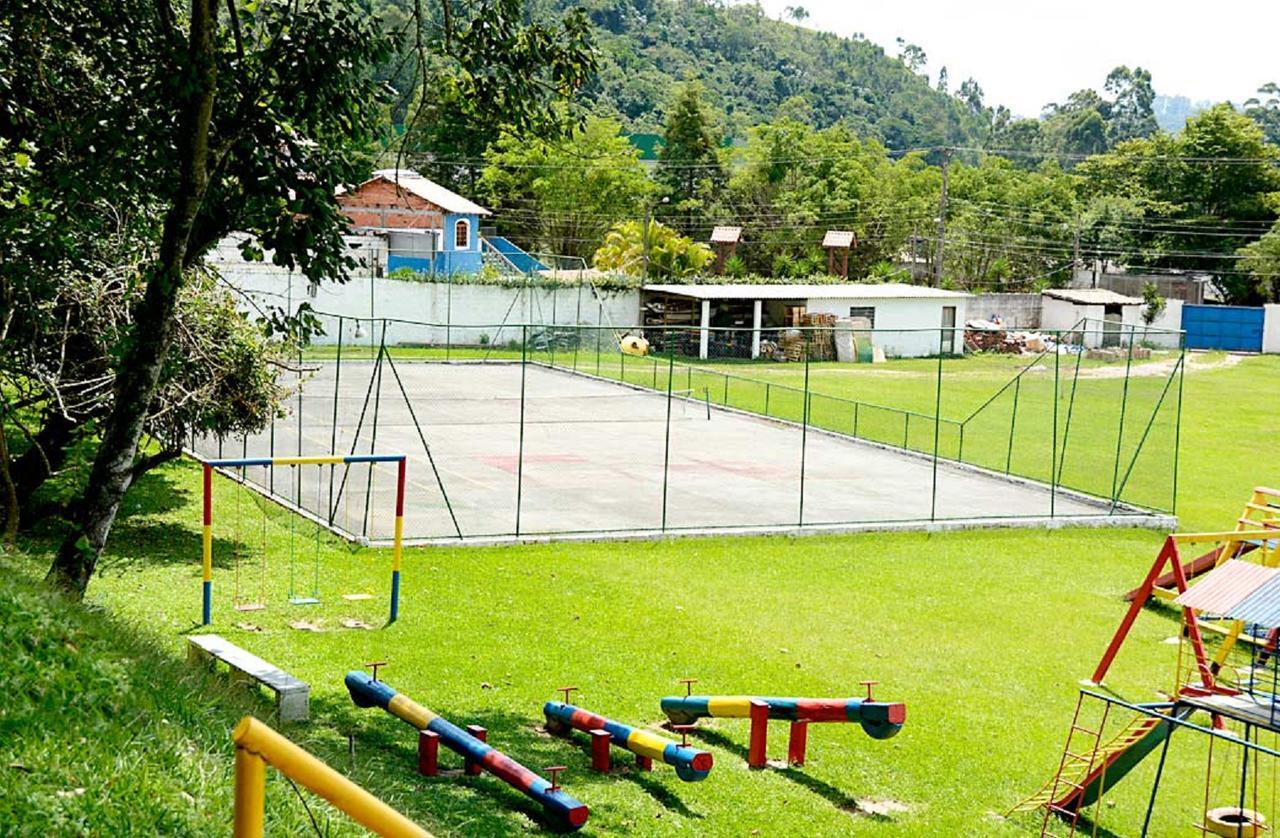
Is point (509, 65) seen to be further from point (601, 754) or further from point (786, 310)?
point (786, 310)

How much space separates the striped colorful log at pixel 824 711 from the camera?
1177 centimetres

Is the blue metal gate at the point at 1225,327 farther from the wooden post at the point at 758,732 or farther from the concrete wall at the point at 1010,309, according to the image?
the wooden post at the point at 758,732

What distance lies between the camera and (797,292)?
57375 millimetres

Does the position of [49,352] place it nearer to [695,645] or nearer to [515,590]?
[515,590]

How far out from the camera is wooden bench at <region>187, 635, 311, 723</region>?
11117 millimetres

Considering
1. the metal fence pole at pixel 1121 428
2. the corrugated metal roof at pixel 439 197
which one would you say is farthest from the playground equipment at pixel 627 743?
the corrugated metal roof at pixel 439 197

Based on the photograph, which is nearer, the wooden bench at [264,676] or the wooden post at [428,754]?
the wooden post at [428,754]

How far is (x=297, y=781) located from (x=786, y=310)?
5436 centimetres

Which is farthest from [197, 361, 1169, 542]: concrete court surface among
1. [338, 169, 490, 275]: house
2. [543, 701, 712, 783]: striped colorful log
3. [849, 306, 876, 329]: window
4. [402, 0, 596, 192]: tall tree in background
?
[338, 169, 490, 275]: house

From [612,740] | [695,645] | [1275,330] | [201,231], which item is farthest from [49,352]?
[1275,330]

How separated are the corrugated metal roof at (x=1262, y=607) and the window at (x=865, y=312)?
47.8 meters

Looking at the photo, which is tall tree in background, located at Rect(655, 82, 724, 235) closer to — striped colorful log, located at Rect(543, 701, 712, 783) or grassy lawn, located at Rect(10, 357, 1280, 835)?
grassy lawn, located at Rect(10, 357, 1280, 835)

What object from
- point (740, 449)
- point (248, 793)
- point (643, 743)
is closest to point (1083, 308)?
point (740, 449)

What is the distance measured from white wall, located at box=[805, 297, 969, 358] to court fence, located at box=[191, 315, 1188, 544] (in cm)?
1240
